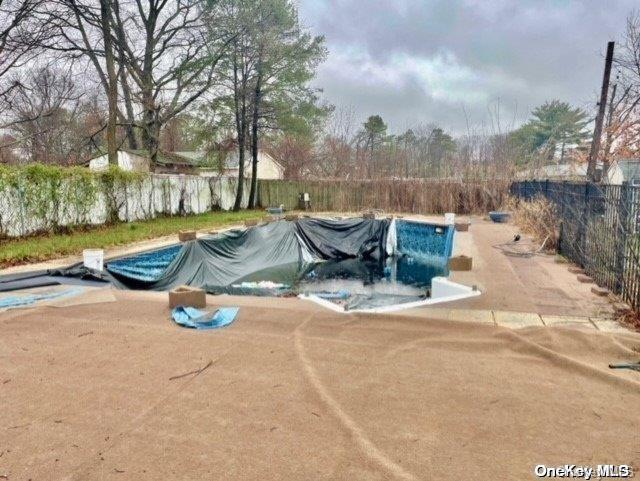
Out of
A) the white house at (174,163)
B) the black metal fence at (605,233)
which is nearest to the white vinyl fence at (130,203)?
the white house at (174,163)

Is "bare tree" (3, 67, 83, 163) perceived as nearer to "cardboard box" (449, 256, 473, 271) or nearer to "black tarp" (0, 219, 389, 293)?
"black tarp" (0, 219, 389, 293)

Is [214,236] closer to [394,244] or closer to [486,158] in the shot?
[394,244]

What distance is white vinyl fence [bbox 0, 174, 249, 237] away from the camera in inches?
347

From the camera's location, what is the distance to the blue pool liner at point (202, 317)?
3.69m

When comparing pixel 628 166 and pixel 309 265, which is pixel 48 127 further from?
pixel 628 166

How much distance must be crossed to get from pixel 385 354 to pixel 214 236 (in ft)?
23.5

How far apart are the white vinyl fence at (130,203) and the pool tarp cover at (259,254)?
3.25 meters

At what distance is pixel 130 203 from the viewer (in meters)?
12.5

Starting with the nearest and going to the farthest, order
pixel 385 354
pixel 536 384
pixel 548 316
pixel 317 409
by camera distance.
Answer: pixel 317 409, pixel 536 384, pixel 385 354, pixel 548 316

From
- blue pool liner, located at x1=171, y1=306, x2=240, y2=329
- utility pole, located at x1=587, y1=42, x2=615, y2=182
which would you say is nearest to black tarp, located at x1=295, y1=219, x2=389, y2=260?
utility pole, located at x1=587, y1=42, x2=615, y2=182

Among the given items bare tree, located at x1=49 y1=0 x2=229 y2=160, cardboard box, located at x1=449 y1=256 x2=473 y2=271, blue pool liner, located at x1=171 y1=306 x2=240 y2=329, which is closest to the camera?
blue pool liner, located at x1=171 y1=306 x2=240 y2=329

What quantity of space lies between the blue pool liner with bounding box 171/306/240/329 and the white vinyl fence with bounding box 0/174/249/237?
6720 mm

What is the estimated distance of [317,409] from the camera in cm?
227

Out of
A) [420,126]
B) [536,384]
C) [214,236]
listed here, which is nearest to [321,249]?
[214,236]
